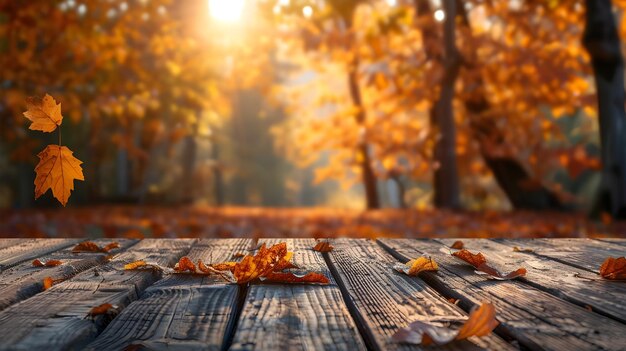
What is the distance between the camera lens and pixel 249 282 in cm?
190

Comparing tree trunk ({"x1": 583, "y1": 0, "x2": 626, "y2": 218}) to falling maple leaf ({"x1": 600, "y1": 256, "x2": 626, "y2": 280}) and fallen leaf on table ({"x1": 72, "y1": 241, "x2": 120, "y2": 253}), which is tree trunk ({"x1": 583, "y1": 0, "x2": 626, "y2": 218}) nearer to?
falling maple leaf ({"x1": 600, "y1": 256, "x2": 626, "y2": 280})

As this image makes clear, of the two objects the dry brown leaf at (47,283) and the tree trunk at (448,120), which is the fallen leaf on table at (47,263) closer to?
the dry brown leaf at (47,283)

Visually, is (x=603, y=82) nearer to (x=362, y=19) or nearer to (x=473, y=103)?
(x=473, y=103)

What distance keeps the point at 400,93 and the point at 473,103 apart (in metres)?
1.86

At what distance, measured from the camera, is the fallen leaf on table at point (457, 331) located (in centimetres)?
128

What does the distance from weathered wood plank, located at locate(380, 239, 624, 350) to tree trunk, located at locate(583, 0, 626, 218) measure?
677 centimetres

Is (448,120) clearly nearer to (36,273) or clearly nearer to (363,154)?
(363,154)

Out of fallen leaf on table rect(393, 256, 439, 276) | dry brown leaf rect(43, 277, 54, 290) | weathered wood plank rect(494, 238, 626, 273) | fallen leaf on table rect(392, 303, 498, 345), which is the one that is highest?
dry brown leaf rect(43, 277, 54, 290)

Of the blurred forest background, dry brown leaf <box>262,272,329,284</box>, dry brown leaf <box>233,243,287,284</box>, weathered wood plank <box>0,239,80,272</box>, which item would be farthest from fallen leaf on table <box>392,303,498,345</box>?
the blurred forest background

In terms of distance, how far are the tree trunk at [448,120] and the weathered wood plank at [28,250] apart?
8.20 metres

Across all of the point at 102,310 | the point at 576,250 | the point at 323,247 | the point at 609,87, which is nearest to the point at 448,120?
the point at 609,87

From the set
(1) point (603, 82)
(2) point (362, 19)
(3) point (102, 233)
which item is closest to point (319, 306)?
(3) point (102, 233)

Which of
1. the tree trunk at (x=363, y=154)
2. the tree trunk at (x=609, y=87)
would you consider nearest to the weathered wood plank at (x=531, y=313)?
the tree trunk at (x=609, y=87)

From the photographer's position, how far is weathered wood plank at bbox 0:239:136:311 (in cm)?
174
